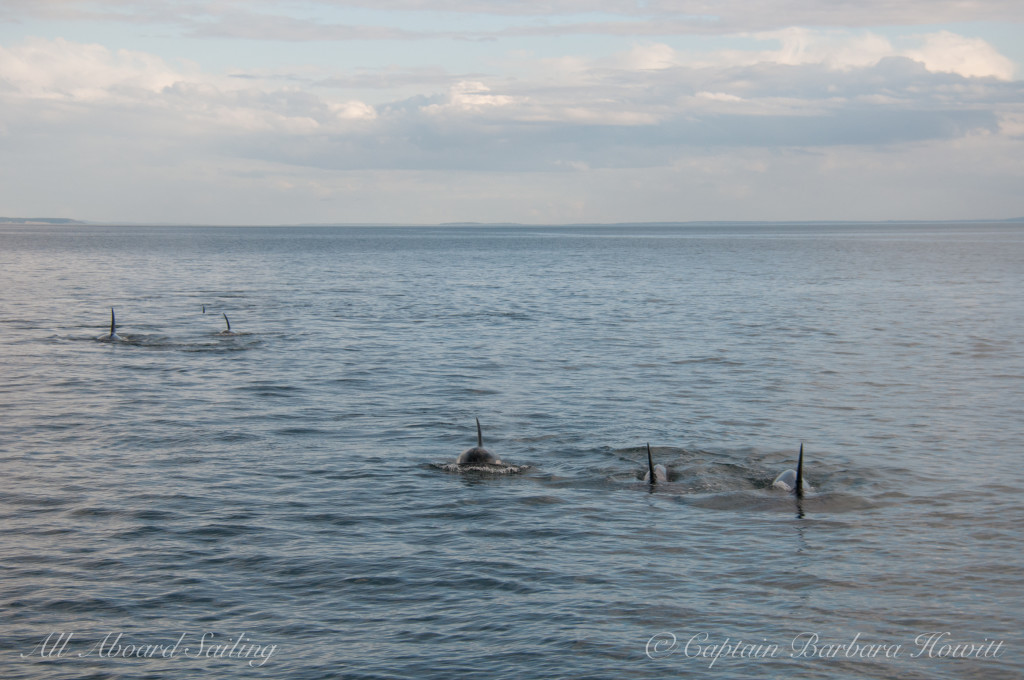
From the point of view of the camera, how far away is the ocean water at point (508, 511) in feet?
41.0

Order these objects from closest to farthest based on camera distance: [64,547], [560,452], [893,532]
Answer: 1. [64,547]
2. [893,532]
3. [560,452]

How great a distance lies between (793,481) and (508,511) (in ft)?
20.5

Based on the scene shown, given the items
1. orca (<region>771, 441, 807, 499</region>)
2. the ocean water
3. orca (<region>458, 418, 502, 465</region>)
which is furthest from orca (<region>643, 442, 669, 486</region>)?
orca (<region>458, 418, 502, 465</region>)

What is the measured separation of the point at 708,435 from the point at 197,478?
515 inches

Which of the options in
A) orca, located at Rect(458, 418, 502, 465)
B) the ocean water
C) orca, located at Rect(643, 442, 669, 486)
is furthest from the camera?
orca, located at Rect(458, 418, 502, 465)

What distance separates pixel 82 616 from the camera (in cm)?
1319

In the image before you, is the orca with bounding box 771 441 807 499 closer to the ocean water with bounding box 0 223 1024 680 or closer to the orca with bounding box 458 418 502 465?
the ocean water with bounding box 0 223 1024 680

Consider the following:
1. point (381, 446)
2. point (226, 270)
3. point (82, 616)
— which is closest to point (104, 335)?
point (381, 446)

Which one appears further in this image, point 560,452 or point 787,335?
point 787,335

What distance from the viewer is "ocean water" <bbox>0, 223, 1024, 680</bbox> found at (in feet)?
41.0

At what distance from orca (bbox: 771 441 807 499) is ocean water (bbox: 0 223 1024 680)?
384mm

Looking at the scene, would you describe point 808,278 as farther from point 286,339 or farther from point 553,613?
point 553,613

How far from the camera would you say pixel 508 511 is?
1820 cm

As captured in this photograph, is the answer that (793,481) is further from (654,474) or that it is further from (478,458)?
(478,458)
